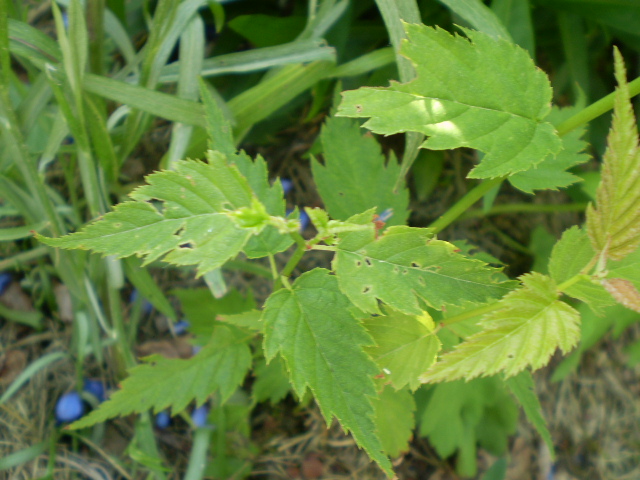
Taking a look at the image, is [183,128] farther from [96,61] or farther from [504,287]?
[504,287]

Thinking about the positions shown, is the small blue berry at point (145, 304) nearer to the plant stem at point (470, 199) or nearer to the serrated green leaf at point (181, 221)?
the serrated green leaf at point (181, 221)

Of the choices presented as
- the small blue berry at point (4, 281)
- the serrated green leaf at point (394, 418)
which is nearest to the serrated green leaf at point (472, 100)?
the serrated green leaf at point (394, 418)

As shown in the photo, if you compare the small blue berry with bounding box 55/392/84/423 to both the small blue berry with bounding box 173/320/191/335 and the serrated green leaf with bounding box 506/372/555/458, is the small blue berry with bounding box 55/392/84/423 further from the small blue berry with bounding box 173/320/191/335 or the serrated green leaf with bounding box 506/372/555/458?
the serrated green leaf with bounding box 506/372/555/458

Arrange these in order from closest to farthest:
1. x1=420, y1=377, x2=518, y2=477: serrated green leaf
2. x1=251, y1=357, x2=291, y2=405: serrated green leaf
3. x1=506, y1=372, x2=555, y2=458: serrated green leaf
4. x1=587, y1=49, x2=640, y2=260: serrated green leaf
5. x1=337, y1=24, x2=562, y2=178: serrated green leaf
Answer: x1=587, y1=49, x2=640, y2=260: serrated green leaf, x1=337, y1=24, x2=562, y2=178: serrated green leaf, x1=506, y1=372, x2=555, y2=458: serrated green leaf, x1=251, y1=357, x2=291, y2=405: serrated green leaf, x1=420, y1=377, x2=518, y2=477: serrated green leaf

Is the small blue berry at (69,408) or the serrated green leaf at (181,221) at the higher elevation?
the serrated green leaf at (181,221)

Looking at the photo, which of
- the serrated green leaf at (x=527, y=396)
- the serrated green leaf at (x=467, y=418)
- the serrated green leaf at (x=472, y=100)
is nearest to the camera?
the serrated green leaf at (x=472, y=100)

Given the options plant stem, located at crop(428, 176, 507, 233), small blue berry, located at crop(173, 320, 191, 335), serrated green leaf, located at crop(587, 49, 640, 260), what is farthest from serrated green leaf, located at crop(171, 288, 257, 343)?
serrated green leaf, located at crop(587, 49, 640, 260)

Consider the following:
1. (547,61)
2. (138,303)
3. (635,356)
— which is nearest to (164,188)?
(138,303)

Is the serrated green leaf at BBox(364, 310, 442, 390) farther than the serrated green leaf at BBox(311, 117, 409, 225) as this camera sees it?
No
